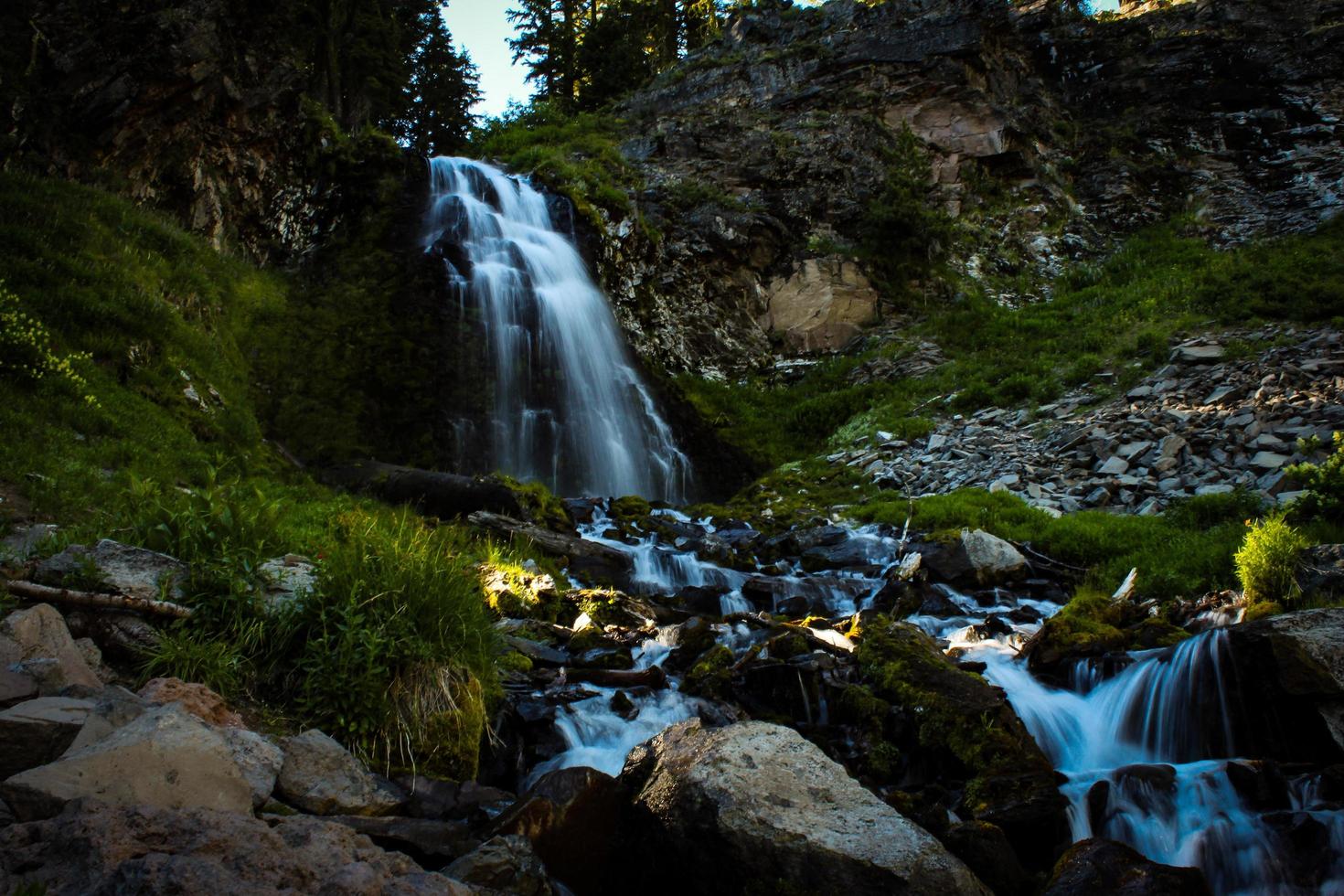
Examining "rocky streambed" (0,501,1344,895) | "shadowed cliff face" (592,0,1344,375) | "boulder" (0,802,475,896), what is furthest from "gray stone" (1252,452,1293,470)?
"shadowed cliff face" (592,0,1344,375)

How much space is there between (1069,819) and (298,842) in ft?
14.7

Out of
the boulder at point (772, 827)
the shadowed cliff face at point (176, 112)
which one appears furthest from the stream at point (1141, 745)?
the shadowed cliff face at point (176, 112)

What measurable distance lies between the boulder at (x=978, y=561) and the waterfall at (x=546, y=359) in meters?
8.19

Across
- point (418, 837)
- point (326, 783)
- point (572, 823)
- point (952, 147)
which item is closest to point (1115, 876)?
point (572, 823)

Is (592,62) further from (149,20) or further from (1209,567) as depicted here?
(1209,567)

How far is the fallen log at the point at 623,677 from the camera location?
20.9ft

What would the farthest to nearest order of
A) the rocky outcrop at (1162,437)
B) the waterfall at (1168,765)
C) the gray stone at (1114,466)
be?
the gray stone at (1114,466) < the rocky outcrop at (1162,437) < the waterfall at (1168,765)

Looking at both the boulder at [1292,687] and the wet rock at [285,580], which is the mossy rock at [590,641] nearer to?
the wet rock at [285,580]

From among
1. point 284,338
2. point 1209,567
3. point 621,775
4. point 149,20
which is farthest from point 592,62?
point 621,775

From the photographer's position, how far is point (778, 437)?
20422 millimetres

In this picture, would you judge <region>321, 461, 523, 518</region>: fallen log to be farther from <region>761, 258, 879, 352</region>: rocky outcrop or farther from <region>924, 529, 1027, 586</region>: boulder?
<region>761, 258, 879, 352</region>: rocky outcrop

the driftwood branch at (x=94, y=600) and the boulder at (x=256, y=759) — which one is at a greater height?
the driftwood branch at (x=94, y=600)

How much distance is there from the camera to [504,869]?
3.49 m

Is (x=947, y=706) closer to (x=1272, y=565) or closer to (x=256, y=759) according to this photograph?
(x=1272, y=565)
